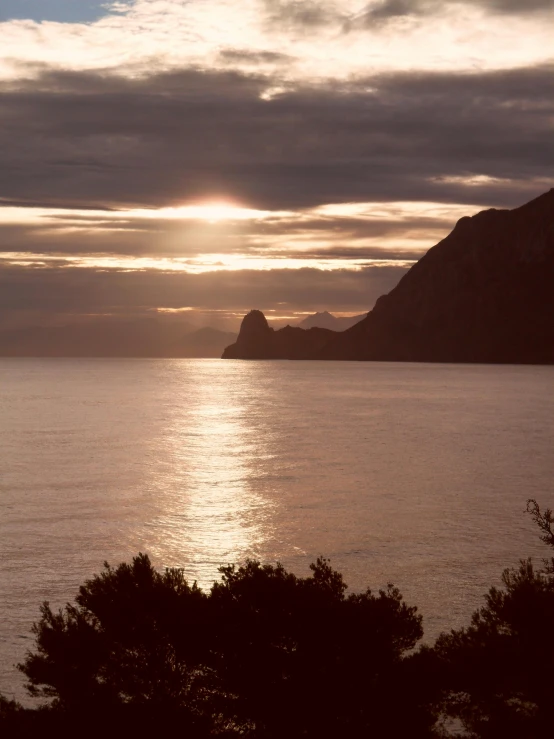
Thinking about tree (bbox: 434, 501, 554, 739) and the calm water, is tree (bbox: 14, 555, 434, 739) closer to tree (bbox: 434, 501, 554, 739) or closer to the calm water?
tree (bbox: 434, 501, 554, 739)

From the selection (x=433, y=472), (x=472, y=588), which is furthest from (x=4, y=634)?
(x=433, y=472)

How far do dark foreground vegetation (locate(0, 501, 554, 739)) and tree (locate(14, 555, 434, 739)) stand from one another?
0.7 inches

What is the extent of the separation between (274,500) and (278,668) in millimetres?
31093

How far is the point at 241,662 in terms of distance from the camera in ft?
48.2

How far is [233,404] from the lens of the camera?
140 meters

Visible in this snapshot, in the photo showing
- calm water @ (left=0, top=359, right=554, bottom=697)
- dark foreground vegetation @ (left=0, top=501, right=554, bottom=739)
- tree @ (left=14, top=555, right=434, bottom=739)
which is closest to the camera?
dark foreground vegetation @ (left=0, top=501, right=554, bottom=739)

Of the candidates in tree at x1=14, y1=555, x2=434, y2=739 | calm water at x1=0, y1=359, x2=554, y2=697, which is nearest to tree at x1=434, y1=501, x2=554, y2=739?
tree at x1=14, y1=555, x2=434, y2=739

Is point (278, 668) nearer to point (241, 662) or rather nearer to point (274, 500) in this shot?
point (241, 662)

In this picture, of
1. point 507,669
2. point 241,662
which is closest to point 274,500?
point 241,662

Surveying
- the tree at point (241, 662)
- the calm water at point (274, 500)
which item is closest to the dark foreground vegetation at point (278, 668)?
the tree at point (241, 662)

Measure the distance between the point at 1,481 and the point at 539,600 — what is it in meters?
42.8

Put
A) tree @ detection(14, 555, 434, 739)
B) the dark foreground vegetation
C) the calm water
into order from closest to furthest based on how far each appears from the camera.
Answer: the dark foreground vegetation → tree @ detection(14, 555, 434, 739) → the calm water

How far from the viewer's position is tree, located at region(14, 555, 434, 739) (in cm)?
1410

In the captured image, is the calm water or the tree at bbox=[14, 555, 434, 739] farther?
the calm water
